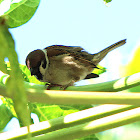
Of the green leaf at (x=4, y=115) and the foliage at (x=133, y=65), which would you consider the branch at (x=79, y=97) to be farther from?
the foliage at (x=133, y=65)

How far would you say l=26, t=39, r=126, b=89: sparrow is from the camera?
2.79 m

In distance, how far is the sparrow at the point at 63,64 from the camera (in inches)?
110

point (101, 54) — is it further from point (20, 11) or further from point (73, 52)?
point (20, 11)

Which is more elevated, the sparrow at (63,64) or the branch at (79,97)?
the branch at (79,97)

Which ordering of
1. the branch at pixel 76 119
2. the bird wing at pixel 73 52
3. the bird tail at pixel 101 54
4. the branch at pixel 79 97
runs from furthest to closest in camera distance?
the bird tail at pixel 101 54 → the bird wing at pixel 73 52 → the branch at pixel 76 119 → the branch at pixel 79 97

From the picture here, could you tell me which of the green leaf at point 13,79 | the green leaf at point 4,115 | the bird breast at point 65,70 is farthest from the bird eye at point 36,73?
the green leaf at point 13,79

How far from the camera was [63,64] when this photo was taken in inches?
115

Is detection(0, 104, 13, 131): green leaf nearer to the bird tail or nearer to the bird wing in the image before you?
the bird wing

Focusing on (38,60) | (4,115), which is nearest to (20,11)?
(4,115)

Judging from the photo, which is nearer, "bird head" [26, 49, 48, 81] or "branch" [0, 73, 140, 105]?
"branch" [0, 73, 140, 105]

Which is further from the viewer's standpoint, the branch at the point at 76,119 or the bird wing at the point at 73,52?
the bird wing at the point at 73,52

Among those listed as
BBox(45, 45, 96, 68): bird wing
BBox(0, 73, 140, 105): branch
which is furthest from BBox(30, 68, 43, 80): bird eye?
BBox(0, 73, 140, 105): branch

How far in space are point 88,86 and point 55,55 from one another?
1.93 metres

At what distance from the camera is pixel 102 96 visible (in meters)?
0.64
